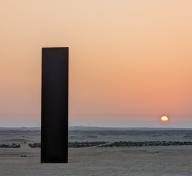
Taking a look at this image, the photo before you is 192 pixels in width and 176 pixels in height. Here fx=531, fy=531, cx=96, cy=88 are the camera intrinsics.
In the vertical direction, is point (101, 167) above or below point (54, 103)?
below

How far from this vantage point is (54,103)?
520 centimetres

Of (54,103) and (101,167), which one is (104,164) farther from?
(54,103)

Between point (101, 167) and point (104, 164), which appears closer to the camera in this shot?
point (101, 167)

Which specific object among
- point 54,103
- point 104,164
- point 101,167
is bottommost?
point 104,164

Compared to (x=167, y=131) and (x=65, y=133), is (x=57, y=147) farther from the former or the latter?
(x=167, y=131)

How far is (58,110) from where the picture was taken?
5219 mm

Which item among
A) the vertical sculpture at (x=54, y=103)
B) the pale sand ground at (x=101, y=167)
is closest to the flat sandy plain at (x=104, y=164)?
the pale sand ground at (x=101, y=167)

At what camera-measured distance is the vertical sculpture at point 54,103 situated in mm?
5164

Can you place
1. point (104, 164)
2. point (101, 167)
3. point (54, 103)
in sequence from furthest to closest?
1. point (104, 164)
2. point (101, 167)
3. point (54, 103)

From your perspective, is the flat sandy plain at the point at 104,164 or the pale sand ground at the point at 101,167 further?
the flat sandy plain at the point at 104,164

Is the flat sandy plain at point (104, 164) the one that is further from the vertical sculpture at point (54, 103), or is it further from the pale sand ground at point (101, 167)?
the vertical sculpture at point (54, 103)

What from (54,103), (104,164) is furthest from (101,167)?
(54,103)

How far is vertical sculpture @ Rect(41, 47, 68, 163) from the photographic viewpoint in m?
5.16

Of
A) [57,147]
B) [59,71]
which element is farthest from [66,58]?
[57,147]
